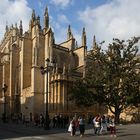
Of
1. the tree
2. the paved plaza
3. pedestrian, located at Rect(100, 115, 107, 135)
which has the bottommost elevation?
the paved plaza

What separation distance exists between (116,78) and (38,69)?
20.3 m

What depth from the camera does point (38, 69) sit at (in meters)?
56.3

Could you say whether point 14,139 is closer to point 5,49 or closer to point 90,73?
point 90,73

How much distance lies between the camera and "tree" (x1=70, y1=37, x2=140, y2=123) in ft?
127

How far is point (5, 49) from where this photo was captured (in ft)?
253

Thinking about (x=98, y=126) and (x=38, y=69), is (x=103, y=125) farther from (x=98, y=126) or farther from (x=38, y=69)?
(x=38, y=69)

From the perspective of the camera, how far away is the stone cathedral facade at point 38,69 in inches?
2021

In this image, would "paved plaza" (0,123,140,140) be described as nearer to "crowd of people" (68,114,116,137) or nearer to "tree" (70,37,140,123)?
"crowd of people" (68,114,116,137)

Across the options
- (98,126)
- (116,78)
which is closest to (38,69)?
(116,78)

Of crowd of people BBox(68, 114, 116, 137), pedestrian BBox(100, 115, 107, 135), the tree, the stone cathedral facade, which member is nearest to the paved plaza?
crowd of people BBox(68, 114, 116, 137)

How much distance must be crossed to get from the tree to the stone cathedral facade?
10.4 metres

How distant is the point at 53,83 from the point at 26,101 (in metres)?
7.07

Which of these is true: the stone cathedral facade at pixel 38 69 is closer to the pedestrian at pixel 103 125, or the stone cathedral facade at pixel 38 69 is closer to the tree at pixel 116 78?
the tree at pixel 116 78

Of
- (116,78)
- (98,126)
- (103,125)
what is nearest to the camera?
(98,126)
